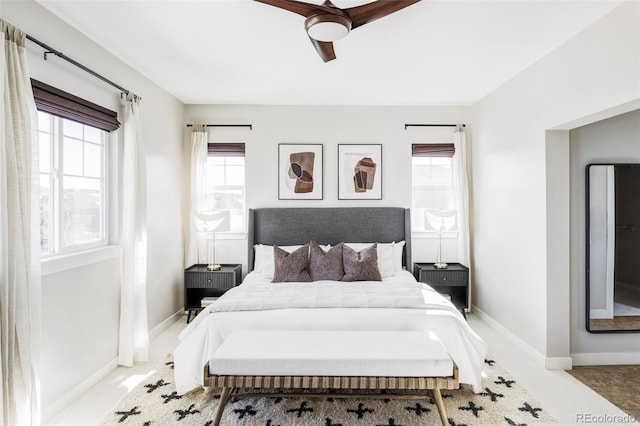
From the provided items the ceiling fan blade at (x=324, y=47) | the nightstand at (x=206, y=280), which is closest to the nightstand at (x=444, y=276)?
the nightstand at (x=206, y=280)

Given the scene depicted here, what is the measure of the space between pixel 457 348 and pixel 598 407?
3.43ft

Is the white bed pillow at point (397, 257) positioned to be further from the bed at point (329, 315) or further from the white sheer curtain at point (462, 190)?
the white sheer curtain at point (462, 190)

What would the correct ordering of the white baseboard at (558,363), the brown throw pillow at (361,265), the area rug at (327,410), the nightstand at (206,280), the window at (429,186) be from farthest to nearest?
1. the window at (429,186)
2. the nightstand at (206,280)
3. the brown throw pillow at (361,265)
4. the white baseboard at (558,363)
5. the area rug at (327,410)

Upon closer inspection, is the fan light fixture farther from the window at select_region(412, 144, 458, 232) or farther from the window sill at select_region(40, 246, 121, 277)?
the window at select_region(412, 144, 458, 232)

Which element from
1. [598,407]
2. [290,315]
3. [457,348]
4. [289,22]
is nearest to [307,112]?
[289,22]

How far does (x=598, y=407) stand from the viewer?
2.42m

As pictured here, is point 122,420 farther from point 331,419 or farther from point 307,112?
point 307,112

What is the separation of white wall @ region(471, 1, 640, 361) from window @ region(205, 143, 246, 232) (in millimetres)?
3108

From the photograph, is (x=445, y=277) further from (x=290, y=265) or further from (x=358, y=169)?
(x=290, y=265)

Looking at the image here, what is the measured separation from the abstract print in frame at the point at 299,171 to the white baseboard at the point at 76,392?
2551 millimetres

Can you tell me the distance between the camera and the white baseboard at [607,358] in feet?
10.1

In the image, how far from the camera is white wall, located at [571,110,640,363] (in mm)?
3074

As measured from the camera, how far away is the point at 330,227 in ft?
14.3

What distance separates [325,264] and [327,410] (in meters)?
1.55
